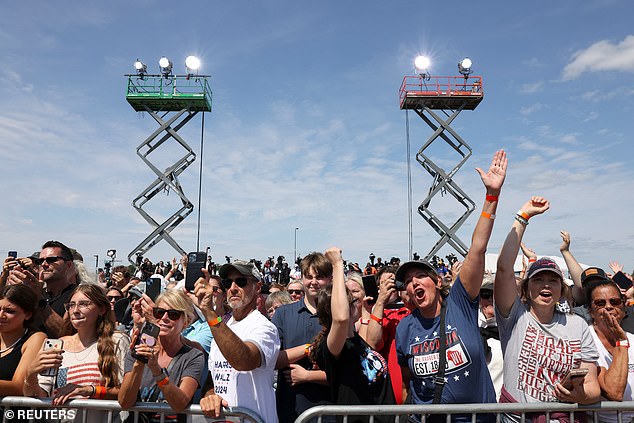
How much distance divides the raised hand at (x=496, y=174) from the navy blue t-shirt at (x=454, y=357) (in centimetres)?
71

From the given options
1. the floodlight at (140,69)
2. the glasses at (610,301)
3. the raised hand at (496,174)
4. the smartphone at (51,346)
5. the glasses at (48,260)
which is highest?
the floodlight at (140,69)

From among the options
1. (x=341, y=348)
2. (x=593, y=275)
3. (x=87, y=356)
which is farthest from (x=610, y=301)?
(x=87, y=356)

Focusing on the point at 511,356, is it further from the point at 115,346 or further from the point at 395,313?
the point at 115,346

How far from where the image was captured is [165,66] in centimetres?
2420

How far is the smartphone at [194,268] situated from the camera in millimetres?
2908

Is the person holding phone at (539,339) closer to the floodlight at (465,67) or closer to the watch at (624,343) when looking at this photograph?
the watch at (624,343)

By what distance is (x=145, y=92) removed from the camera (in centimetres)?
2397

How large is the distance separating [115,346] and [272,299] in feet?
7.80

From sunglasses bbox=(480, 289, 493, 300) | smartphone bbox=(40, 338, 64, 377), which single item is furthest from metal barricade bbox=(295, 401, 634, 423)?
sunglasses bbox=(480, 289, 493, 300)

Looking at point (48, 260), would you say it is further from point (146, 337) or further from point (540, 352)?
point (540, 352)

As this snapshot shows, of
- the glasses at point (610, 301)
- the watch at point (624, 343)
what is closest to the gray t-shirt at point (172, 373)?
the watch at point (624, 343)

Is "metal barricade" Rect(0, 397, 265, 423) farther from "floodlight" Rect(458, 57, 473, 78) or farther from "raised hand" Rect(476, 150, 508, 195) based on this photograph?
"floodlight" Rect(458, 57, 473, 78)

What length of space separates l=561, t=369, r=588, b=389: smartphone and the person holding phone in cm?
2

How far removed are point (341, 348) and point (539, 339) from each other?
4.51ft
